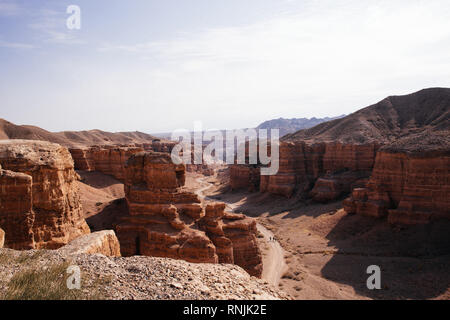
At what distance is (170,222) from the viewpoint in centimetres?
1986

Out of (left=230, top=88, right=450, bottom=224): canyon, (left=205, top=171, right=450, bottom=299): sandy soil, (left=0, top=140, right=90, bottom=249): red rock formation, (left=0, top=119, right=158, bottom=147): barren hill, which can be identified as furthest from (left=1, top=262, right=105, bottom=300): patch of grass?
(left=0, top=119, right=158, bottom=147): barren hill

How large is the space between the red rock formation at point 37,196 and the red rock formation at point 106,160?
2327 cm

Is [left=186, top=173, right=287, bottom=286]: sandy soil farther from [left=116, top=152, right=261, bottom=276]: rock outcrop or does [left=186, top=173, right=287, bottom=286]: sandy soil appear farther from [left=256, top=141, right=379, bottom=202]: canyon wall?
[left=256, top=141, right=379, bottom=202]: canyon wall

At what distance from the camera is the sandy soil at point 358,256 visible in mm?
19859

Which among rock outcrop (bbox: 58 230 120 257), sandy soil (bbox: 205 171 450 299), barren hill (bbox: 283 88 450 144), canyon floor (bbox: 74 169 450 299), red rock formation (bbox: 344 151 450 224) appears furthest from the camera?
barren hill (bbox: 283 88 450 144)

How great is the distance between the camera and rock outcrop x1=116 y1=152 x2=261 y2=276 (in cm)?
1903

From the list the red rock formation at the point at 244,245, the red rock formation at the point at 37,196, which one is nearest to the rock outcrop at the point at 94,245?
the red rock formation at the point at 37,196

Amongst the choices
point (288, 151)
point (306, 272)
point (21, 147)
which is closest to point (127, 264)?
point (21, 147)

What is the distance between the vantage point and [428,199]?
26.4m

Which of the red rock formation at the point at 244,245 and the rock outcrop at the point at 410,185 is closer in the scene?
the red rock formation at the point at 244,245

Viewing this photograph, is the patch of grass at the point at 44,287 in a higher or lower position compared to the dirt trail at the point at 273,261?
higher

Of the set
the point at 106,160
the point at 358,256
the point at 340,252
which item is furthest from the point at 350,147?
the point at 106,160

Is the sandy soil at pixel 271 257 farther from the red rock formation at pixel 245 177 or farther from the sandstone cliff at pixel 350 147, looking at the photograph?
the red rock formation at pixel 245 177
